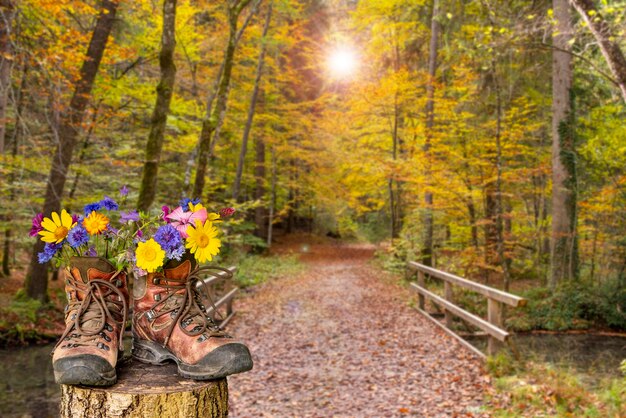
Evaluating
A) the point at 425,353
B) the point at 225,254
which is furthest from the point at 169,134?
the point at 425,353

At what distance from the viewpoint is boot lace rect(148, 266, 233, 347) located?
5.40ft

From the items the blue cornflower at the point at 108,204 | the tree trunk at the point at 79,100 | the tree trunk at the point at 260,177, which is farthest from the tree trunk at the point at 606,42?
the tree trunk at the point at 260,177

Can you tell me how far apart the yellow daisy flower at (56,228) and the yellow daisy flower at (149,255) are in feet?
1.04

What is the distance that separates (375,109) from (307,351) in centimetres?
1046

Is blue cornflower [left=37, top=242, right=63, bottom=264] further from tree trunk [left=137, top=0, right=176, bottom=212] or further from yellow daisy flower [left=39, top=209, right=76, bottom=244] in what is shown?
tree trunk [left=137, top=0, right=176, bottom=212]

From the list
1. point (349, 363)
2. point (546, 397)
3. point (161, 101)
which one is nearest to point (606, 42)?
point (546, 397)

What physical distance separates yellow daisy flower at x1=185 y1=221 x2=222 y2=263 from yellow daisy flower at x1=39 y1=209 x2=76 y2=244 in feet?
1.53

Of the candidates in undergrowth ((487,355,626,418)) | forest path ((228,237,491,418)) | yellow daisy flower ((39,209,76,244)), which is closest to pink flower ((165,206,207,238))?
yellow daisy flower ((39,209,76,244))

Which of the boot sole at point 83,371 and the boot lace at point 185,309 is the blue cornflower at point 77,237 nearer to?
the boot lace at point 185,309

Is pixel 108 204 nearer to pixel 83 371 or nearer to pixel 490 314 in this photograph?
pixel 83 371

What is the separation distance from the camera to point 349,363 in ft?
18.5

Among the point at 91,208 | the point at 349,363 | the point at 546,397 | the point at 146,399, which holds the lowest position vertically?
the point at 349,363

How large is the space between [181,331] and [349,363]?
14.5ft

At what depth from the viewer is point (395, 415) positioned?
13.6ft
